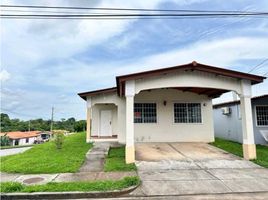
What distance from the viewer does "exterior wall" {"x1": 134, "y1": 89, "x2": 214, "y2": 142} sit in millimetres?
14281

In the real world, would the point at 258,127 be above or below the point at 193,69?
below

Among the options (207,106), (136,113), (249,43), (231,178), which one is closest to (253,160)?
(231,178)

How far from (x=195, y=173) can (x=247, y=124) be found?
4008mm

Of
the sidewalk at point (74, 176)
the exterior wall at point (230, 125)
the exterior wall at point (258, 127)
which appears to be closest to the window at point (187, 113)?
the exterior wall at point (230, 125)

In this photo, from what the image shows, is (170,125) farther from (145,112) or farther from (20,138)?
(20,138)

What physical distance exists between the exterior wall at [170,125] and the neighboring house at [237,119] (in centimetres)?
186

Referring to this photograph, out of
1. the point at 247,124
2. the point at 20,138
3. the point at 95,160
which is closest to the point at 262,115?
the point at 247,124

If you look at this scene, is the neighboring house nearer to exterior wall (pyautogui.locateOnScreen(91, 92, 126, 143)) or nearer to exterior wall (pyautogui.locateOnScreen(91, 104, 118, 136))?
exterior wall (pyautogui.locateOnScreen(91, 92, 126, 143))

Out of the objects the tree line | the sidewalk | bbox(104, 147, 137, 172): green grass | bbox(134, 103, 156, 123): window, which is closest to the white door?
bbox(134, 103, 156, 123): window

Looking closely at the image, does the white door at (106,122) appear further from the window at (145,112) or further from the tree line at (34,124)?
the tree line at (34,124)

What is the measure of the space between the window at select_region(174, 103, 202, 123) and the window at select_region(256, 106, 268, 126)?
364cm

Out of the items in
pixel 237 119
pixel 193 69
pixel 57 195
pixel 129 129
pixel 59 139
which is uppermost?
pixel 193 69

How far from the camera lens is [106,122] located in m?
15.2

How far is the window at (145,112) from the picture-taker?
47.3 feet
